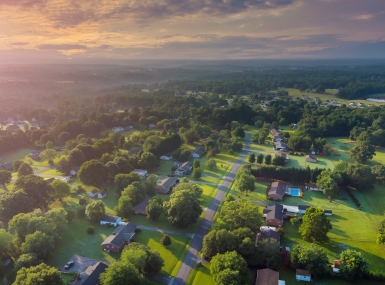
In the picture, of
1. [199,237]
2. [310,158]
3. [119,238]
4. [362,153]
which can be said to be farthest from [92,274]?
[362,153]

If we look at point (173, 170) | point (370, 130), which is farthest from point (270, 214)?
point (370, 130)

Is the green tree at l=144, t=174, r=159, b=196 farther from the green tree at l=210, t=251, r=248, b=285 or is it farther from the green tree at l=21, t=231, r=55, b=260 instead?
the green tree at l=210, t=251, r=248, b=285

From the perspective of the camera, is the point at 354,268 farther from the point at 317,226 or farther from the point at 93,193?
the point at 93,193

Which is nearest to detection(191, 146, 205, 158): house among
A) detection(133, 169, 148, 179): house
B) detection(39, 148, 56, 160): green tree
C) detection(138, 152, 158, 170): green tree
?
detection(138, 152, 158, 170): green tree

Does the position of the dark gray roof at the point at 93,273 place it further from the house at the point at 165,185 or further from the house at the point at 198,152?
the house at the point at 198,152

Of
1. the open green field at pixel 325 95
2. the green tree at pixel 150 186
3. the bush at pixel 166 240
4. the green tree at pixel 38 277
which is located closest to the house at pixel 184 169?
the green tree at pixel 150 186
